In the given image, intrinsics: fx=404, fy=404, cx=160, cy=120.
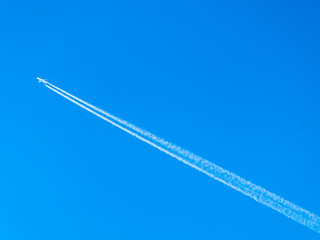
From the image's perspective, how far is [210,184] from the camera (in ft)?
27.1

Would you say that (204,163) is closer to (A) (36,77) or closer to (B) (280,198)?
(B) (280,198)

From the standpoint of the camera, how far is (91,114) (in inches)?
354

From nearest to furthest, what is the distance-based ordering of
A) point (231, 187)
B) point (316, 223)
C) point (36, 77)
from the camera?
point (316, 223)
point (231, 187)
point (36, 77)

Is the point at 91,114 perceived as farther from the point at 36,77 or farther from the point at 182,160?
the point at 182,160

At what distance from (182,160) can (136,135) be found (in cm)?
114

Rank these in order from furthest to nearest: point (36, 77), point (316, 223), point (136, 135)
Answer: point (36, 77) < point (136, 135) < point (316, 223)

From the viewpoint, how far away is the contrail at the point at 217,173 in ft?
25.5

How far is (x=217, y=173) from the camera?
818 cm

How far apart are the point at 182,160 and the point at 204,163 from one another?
46cm

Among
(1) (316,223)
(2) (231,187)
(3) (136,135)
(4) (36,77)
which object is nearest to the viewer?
(1) (316,223)

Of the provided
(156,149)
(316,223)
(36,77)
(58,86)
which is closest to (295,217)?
(316,223)

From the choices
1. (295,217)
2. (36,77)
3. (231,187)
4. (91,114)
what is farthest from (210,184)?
(36,77)

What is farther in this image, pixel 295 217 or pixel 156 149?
pixel 156 149

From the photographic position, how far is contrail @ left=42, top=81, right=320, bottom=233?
25.5ft
